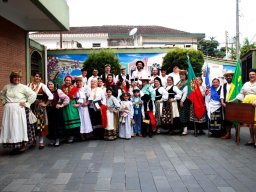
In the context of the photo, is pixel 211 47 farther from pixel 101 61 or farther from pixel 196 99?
pixel 196 99

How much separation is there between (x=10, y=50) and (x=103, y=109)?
4161 millimetres

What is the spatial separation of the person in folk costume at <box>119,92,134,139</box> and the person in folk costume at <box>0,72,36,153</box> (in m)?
2.50

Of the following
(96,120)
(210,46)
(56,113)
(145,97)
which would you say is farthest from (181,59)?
(210,46)

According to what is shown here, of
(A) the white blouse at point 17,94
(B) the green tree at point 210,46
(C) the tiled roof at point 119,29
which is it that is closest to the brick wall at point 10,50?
(A) the white blouse at point 17,94

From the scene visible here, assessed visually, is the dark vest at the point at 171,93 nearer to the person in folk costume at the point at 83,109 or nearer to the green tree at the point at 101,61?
the person in folk costume at the point at 83,109

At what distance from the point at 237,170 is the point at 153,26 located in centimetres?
4349

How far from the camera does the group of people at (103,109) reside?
7.12m

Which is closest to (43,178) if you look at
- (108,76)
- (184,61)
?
(108,76)

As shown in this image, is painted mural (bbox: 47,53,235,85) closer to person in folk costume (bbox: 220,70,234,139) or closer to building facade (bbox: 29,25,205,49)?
person in folk costume (bbox: 220,70,234,139)

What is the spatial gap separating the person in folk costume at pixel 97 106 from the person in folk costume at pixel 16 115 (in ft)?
5.93

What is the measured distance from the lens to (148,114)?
9188 millimetres

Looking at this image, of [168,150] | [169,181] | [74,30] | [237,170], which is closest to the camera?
[169,181]

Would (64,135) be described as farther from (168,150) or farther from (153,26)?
(153,26)

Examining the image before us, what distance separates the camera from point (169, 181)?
505cm
